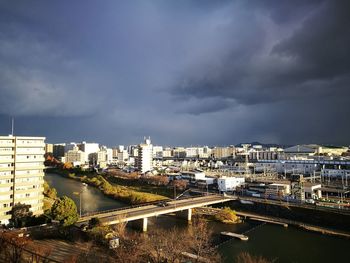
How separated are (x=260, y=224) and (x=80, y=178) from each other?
24.3 metres

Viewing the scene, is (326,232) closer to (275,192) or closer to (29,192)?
(275,192)

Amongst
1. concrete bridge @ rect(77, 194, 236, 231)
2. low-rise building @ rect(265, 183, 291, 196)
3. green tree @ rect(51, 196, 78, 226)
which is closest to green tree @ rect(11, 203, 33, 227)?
green tree @ rect(51, 196, 78, 226)

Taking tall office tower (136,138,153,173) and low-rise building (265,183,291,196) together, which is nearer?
low-rise building (265,183,291,196)

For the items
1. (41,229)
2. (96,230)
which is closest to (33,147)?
(41,229)

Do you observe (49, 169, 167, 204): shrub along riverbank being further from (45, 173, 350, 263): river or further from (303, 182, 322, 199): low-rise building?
(303, 182, 322, 199): low-rise building

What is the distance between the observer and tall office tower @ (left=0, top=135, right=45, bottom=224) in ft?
44.1

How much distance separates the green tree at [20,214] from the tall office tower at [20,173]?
0.65ft

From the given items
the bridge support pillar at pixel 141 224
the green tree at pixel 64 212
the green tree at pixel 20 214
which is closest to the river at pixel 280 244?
the bridge support pillar at pixel 141 224

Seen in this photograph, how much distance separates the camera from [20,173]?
46.0 ft

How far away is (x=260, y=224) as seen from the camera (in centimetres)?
1541

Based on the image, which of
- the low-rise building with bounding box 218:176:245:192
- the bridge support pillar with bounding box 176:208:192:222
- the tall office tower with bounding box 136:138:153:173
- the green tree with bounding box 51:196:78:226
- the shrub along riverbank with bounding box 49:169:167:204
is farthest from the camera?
the tall office tower with bounding box 136:138:153:173

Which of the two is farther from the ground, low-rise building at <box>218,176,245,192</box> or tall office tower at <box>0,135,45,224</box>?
tall office tower at <box>0,135,45,224</box>

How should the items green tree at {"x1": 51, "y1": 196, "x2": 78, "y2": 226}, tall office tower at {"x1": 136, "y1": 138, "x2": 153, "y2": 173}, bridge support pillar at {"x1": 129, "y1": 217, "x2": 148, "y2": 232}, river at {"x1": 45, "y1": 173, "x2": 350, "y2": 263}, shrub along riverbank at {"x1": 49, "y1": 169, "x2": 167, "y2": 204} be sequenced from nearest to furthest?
river at {"x1": 45, "y1": 173, "x2": 350, "y2": 263} → green tree at {"x1": 51, "y1": 196, "x2": 78, "y2": 226} → bridge support pillar at {"x1": 129, "y1": 217, "x2": 148, "y2": 232} → shrub along riverbank at {"x1": 49, "y1": 169, "x2": 167, "y2": 204} → tall office tower at {"x1": 136, "y1": 138, "x2": 153, "y2": 173}

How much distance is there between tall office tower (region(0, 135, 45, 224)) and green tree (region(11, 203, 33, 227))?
0.65ft
